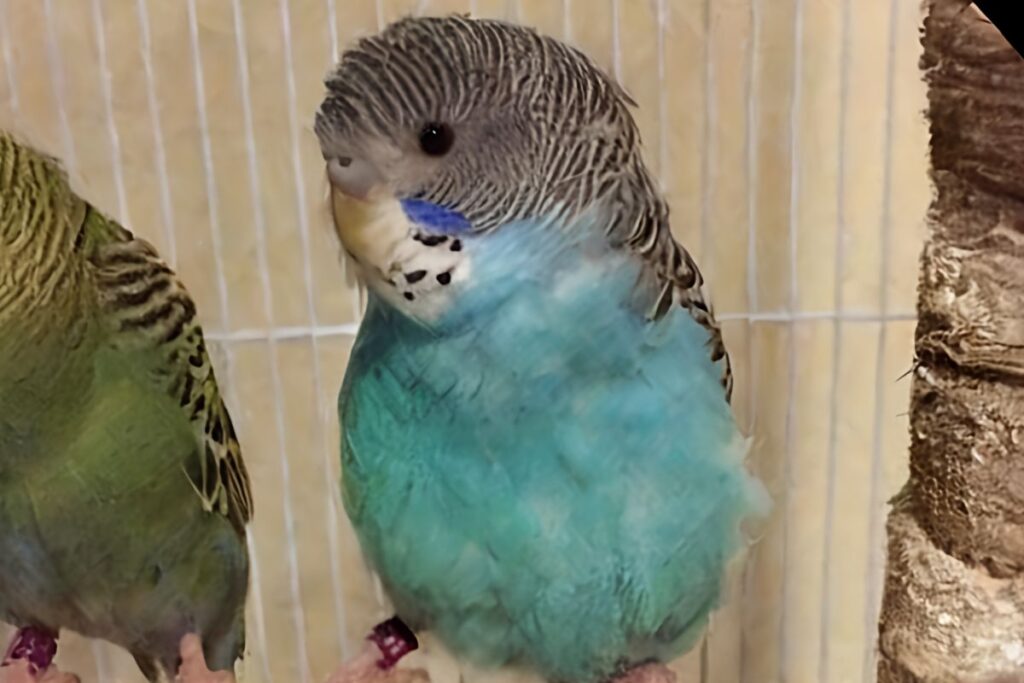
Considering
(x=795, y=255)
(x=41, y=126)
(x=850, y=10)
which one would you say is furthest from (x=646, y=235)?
(x=41, y=126)

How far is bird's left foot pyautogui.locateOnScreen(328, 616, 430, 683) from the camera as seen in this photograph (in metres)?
0.89

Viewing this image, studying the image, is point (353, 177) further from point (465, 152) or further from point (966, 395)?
point (966, 395)

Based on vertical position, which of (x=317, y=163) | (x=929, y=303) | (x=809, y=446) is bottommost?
(x=809, y=446)

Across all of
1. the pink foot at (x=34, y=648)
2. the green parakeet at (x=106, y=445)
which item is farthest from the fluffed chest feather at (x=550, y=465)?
the pink foot at (x=34, y=648)

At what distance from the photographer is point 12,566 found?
2.94 feet

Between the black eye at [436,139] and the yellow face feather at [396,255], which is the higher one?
the black eye at [436,139]

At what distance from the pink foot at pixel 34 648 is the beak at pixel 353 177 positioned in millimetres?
470

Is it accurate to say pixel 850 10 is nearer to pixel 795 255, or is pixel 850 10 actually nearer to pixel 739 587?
pixel 795 255

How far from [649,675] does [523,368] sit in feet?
0.91

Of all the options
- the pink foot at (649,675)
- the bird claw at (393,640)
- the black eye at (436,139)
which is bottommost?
the pink foot at (649,675)

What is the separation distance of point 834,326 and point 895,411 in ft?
0.28

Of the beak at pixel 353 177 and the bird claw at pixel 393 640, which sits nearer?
the beak at pixel 353 177

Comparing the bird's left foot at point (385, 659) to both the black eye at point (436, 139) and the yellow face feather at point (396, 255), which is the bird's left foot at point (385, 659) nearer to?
the yellow face feather at point (396, 255)

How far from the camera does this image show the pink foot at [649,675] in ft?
2.85
